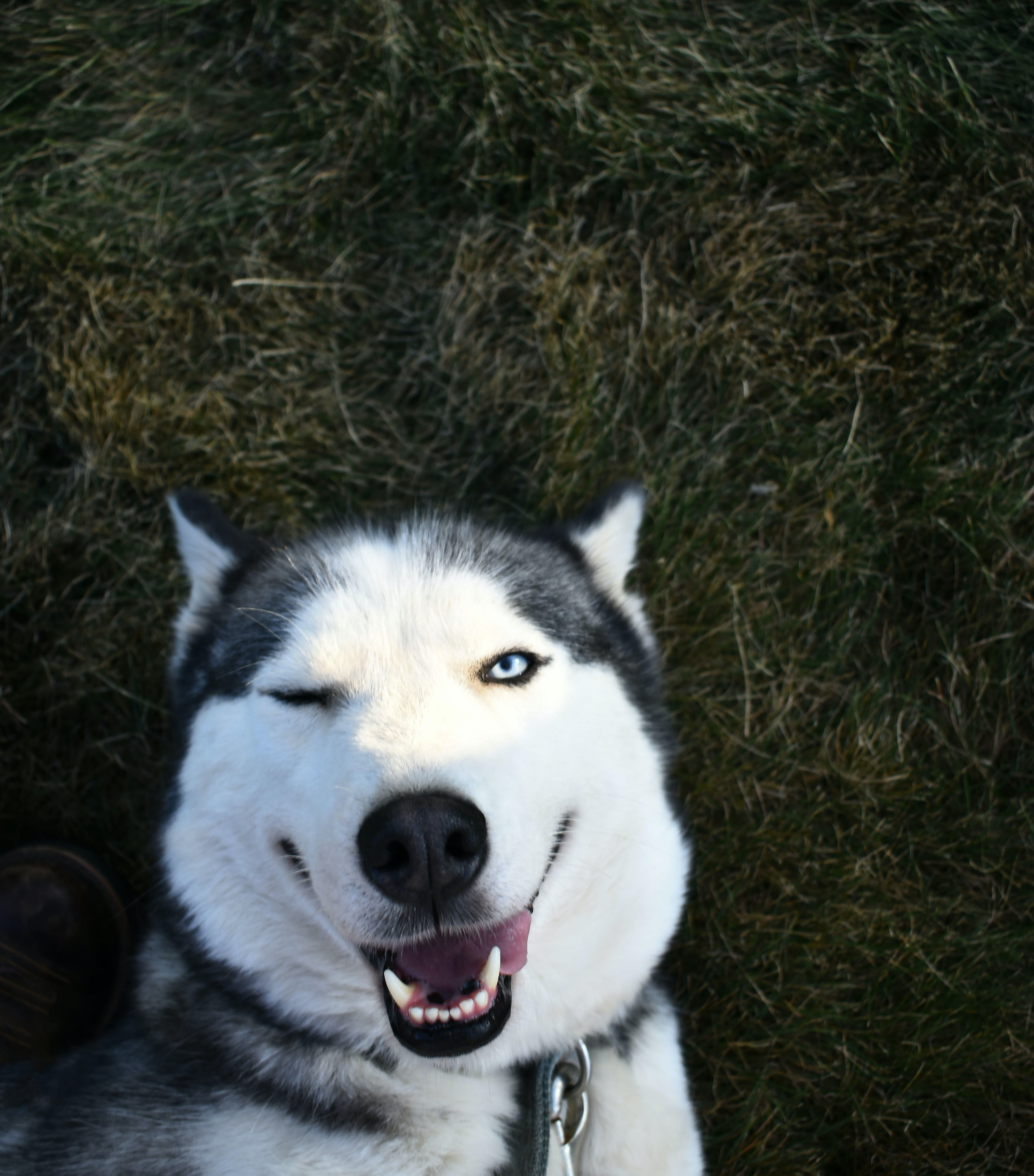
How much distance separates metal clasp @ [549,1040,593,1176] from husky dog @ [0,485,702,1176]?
3 centimetres

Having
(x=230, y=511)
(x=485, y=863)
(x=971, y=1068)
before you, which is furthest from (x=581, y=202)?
(x=971, y=1068)

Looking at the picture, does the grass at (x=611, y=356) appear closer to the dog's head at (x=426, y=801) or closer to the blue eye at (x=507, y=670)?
the dog's head at (x=426, y=801)

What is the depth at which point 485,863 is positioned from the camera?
1892 millimetres

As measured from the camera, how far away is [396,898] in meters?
1.89

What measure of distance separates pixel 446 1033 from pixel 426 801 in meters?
0.58

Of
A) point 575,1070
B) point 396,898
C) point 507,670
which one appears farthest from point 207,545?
point 575,1070

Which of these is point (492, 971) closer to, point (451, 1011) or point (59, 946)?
point (451, 1011)

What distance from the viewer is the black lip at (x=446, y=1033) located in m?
1.99

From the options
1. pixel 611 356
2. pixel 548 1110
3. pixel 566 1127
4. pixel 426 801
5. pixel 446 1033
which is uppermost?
pixel 426 801

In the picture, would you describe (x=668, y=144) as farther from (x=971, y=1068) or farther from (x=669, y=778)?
(x=971, y=1068)

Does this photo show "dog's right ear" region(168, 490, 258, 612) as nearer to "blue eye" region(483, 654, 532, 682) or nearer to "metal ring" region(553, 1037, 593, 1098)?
"blue eye" region(483, 654, 532, 682)

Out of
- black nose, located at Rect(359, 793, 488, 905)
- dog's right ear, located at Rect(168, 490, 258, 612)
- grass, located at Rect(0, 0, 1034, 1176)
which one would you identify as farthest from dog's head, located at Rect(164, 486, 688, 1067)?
grass, located at Rect(0, 0, 1034, 1176)

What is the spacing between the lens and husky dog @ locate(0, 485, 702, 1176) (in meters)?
1.94

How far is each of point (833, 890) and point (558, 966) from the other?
1542mm
